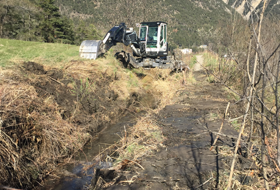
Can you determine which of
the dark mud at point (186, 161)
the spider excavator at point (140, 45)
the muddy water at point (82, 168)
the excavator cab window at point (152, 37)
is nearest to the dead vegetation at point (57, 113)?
the muddy water at point (82, 168)

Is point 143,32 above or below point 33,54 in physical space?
above

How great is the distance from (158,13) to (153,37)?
54.7ft

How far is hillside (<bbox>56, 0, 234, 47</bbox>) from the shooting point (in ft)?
76.8

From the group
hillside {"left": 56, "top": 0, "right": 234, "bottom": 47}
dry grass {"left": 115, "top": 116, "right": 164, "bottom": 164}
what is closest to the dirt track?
dry grass {"left": 115, "top": 116, "right": 164, "bottom": 164}

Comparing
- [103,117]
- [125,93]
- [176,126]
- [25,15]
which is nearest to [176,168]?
[176,126]

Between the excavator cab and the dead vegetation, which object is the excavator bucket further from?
the excavator cab

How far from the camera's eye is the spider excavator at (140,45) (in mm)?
10984

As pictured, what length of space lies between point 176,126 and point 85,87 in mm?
4175

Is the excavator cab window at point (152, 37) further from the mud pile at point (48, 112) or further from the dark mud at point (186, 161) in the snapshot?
the dark mud at point (186, 161)

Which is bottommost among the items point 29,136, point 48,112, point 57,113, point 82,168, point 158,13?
point 82,168

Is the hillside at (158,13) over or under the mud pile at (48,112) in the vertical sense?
over

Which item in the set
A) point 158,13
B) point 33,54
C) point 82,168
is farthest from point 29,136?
point 158,13

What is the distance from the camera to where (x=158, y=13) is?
1192 inches

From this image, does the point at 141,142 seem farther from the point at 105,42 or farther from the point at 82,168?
the point at 105,42
